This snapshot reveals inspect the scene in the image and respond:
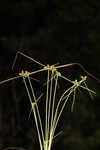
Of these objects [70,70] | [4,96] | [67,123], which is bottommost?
[67,123]

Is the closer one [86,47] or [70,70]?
[70,70]

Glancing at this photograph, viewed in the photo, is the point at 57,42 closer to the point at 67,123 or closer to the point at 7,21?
the point at 7,21

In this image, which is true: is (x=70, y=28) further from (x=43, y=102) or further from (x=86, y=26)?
(x=43, y=102)

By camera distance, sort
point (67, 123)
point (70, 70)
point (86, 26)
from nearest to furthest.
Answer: point (70, 70)
point (67, 123)
point (86, 26)

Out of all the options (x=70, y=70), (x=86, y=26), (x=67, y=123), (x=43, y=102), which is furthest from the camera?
(x=86, y=26)

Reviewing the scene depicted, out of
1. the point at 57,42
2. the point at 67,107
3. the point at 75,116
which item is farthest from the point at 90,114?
the point at 57,42

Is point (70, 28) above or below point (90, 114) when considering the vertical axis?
above
